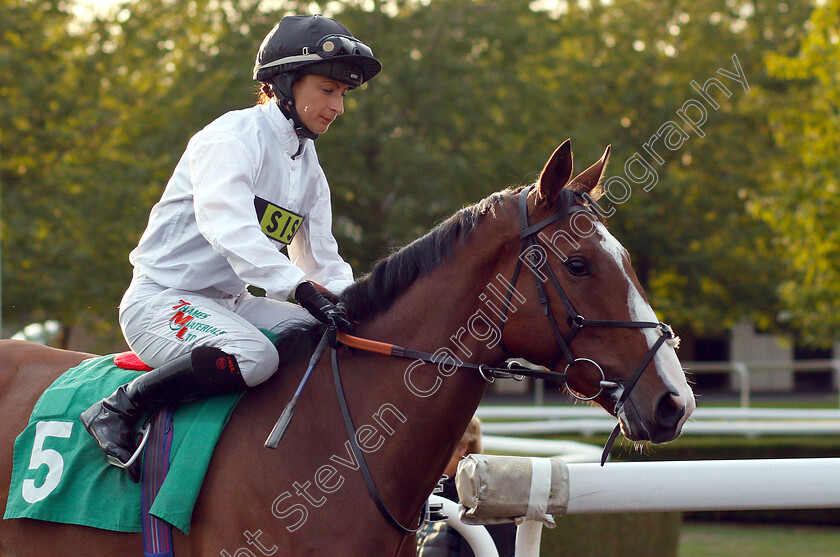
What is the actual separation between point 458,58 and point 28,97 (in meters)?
8.51

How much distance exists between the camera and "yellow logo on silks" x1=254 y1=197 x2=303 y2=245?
3.05m

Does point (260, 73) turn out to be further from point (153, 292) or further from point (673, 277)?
point (673, 277)

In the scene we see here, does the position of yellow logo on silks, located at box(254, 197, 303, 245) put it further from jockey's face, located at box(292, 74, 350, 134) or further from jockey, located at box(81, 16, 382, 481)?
jockey's face, located at box(292, 74, 350, 134)

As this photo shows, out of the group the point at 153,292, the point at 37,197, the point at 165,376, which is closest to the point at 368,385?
the point at 165,376

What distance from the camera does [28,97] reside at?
1542 centimetres

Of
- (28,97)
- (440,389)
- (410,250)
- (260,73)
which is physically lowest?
(440,389)

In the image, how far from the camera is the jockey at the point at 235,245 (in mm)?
2768

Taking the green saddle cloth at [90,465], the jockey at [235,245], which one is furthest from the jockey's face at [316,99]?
the green saddle cloth at [90,465]

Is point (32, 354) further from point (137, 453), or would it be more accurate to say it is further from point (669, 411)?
point (669, 411)

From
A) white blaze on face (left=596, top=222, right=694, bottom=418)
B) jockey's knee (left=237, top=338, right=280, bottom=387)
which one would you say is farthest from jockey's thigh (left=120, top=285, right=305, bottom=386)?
white blaze on face (left=596, top=222, right=694, bottom=418)

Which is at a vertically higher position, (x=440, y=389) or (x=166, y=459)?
(x=440, y=389)

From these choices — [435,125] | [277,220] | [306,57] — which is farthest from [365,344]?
[435,125]

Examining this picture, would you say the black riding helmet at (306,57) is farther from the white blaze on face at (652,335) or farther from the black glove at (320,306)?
the white blaze on face at (652,335)

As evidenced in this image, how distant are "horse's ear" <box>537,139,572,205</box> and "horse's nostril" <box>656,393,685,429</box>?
0.67 metres
